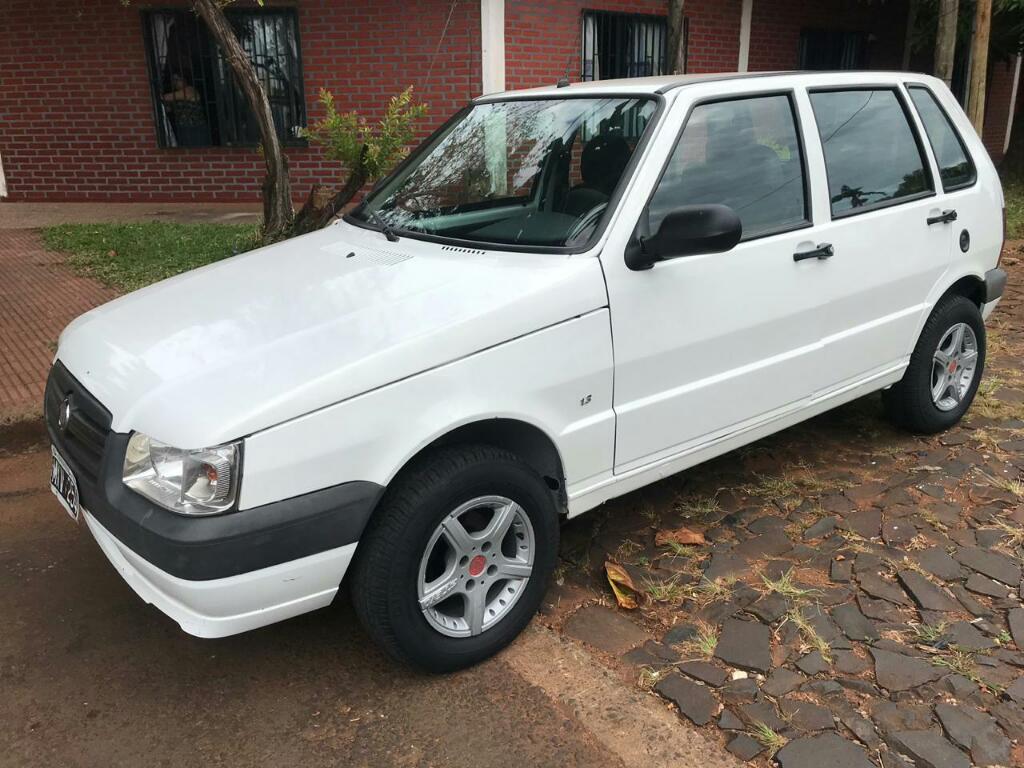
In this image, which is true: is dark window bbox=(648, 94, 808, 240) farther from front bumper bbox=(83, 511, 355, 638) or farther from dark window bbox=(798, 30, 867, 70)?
dark window bbox=(798, 30, 867, 70)

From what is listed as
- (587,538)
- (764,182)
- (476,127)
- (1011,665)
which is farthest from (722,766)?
(476,127)

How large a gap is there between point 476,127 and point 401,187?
42 centimetres

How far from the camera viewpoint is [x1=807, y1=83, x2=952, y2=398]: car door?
372 centimetres

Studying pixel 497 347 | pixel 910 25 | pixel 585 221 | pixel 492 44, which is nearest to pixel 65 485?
pixel 497 347

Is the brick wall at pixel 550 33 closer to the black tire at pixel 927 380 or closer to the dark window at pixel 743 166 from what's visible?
the black tire at pixel 927 380

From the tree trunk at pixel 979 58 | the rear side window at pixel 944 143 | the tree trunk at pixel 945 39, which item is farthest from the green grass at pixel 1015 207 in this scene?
the rear side window at pixel 944 143

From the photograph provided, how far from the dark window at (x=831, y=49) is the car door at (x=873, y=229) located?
36.0 ft

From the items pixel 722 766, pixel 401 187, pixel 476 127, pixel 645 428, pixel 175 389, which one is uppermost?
pixel 476 127

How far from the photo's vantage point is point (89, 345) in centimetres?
296

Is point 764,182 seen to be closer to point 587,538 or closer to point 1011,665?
point 587,538

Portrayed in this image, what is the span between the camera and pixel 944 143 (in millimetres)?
4379

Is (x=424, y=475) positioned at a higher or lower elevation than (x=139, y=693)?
higher

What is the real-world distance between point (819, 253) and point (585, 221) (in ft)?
3.62

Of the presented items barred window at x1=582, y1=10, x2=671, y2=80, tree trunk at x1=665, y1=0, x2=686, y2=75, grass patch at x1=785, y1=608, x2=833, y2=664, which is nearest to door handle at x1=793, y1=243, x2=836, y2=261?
grass patch at x1=785, y1=608, x2=833, y2=664
